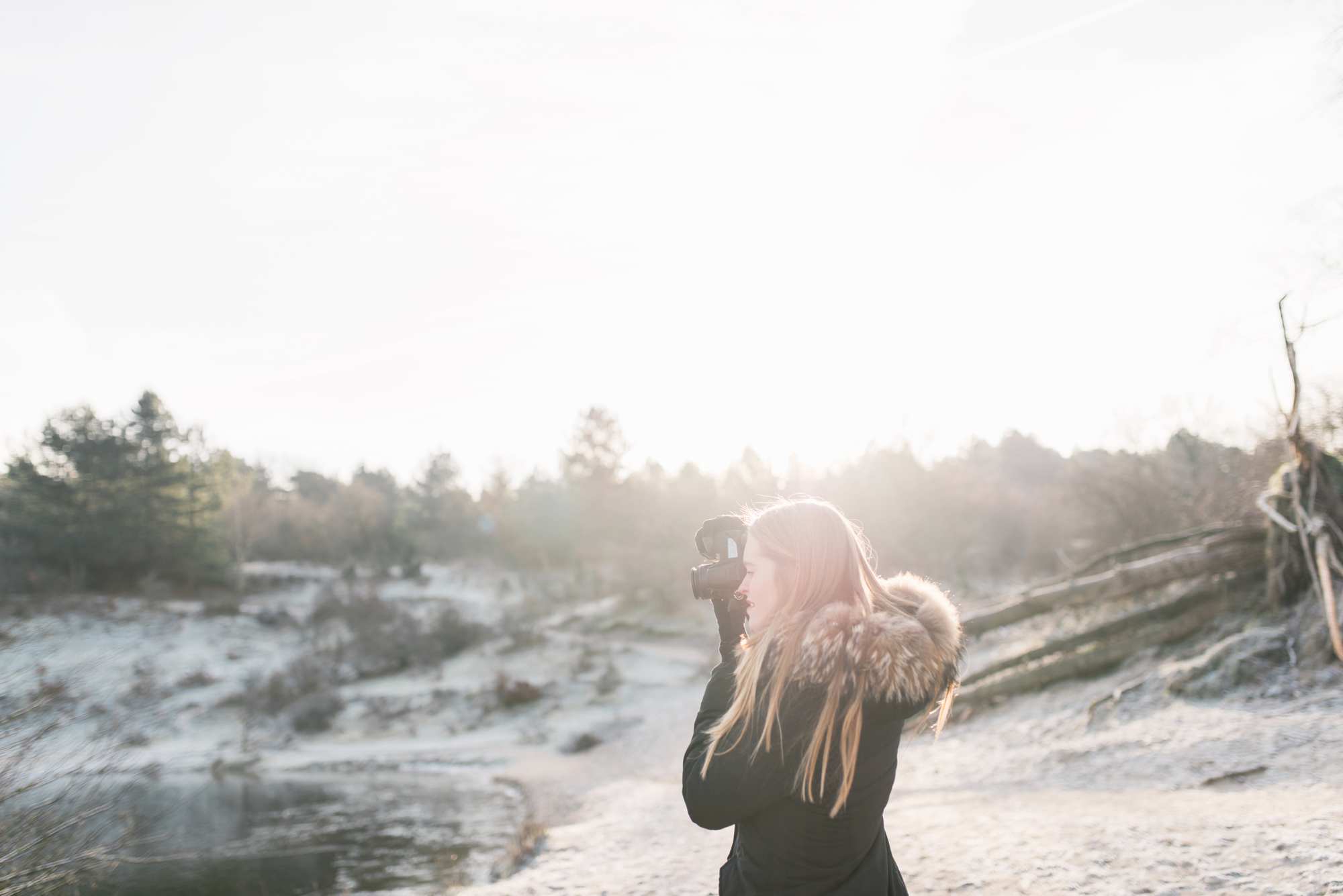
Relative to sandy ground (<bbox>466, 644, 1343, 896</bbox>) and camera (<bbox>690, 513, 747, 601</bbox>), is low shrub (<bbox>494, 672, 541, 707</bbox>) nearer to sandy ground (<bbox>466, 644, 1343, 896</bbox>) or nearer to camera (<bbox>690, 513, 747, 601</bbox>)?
sandy ground (<bbox>466, 644, 1343, 896</bbox>)

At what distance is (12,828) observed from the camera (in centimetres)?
476

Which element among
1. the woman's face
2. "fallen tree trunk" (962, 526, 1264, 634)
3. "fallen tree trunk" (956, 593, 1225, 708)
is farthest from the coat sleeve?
"fallen tree trunk" (956, 593, 1225, 708)

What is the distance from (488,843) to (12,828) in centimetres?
729

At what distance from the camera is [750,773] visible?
6.28 ft

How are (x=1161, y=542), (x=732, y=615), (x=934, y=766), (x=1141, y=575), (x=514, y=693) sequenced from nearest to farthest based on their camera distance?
(x=732, y=615) < (x=934, y=766) < (x=1141, y=575) < (x=1161, y=542) < (x=514, y=693)

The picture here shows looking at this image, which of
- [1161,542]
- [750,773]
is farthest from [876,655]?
[1161,542]

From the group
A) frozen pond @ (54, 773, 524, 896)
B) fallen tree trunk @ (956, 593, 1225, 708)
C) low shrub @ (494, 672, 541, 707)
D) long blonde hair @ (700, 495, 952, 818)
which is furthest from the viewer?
low shrub @ (494, 672, 541, 707)

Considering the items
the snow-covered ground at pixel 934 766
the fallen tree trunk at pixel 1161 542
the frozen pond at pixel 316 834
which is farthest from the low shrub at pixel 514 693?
the fallen tree trunk at pixel 1161 542

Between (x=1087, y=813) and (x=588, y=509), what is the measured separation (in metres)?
37.5

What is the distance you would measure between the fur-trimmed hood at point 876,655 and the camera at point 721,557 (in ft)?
1.14

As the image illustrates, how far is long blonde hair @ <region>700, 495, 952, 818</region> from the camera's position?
1.90m

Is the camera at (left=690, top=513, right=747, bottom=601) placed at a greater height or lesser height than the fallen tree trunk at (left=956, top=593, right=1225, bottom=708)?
greater

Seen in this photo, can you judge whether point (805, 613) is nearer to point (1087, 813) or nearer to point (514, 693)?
point (1087, 813)

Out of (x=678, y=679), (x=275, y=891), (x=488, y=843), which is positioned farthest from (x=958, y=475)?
(x=275, y=891)
